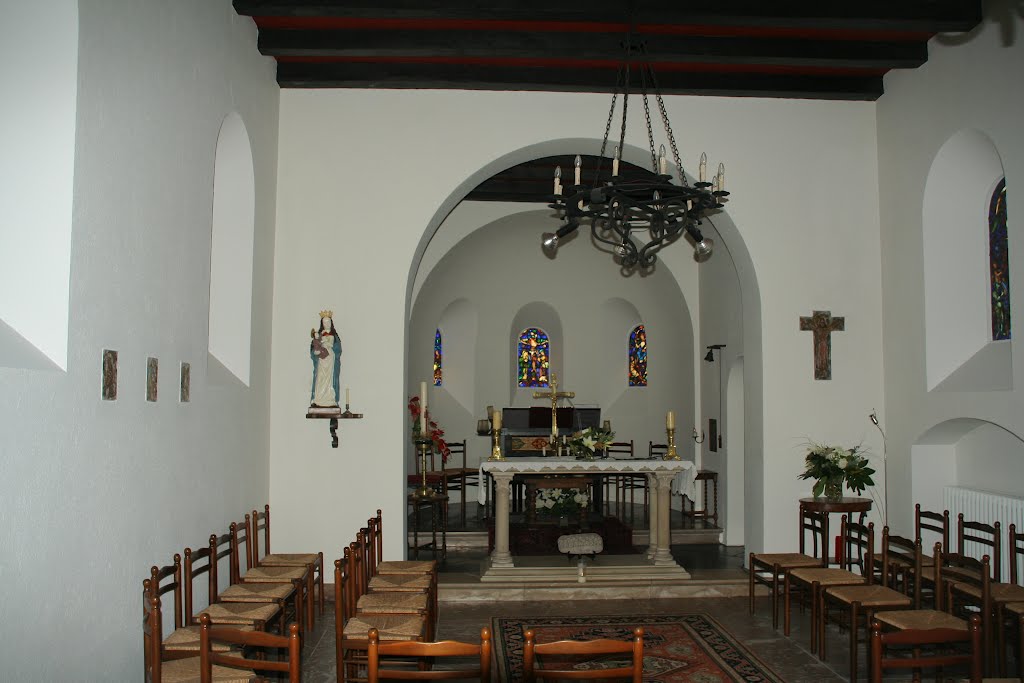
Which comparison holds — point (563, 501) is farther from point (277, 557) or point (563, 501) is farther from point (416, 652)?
point (416, 652)

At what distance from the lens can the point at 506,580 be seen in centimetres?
758

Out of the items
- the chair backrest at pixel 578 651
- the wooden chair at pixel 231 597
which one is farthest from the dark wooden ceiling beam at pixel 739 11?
the chair backrest at pixel 578 651

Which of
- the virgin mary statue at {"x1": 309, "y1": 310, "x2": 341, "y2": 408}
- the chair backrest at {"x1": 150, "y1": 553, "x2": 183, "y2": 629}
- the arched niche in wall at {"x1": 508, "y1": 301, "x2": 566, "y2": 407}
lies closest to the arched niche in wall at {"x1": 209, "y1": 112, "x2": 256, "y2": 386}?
the virgin mary statue at {"x1": 309, "y1": 310, "x2": 341, "y2": 408}

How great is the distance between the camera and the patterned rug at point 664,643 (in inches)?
211

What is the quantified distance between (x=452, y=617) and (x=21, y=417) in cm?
416

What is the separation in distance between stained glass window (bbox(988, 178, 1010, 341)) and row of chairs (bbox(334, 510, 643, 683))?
466 centimetres

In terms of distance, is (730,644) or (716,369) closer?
(730,644)

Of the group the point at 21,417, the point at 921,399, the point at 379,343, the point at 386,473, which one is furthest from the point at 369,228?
the point at 921,399

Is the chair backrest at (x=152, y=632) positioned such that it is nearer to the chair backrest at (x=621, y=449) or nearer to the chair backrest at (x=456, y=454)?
the chair backrest at (x=456, y=454)

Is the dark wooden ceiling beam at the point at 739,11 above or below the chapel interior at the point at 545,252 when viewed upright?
above

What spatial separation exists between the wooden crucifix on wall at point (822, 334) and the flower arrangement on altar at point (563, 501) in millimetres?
2704

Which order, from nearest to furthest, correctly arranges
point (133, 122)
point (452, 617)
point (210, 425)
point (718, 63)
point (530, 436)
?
point (133, 122), point (210, 425), point (452, 617), point (718, 63), point (530, 436)

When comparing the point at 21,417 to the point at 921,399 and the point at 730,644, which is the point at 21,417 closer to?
the point at 730,644

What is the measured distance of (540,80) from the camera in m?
7.66
